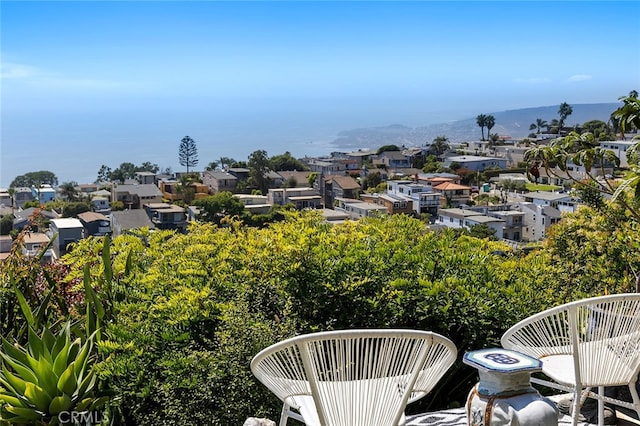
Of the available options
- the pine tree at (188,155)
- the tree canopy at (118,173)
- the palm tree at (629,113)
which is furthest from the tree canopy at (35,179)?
the palm tree at (629,113)

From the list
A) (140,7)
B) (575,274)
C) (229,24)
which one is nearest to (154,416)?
(575,274)

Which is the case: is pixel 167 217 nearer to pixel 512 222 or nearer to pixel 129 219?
pixel 129 219

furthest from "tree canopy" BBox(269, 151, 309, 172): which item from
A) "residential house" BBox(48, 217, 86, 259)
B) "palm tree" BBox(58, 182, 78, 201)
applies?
"residential house" BBox(48, 217, 86, 259)

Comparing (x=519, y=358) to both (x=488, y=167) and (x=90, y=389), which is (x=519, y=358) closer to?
(x=90, y=389)

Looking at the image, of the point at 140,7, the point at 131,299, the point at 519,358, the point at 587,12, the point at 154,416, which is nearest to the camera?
the point at 519,358

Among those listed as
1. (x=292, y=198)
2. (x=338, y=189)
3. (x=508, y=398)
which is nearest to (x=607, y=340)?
(x=508, y=398)

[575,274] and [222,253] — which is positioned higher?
[222,253]

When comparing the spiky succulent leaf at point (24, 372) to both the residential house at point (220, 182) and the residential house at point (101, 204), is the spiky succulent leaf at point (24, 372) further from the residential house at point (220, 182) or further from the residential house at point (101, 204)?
the residential house at point (220, 182)
